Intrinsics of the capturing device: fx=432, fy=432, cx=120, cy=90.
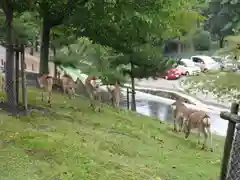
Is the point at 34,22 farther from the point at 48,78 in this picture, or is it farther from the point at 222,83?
the point at 222,83

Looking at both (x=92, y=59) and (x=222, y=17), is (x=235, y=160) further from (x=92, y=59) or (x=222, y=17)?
(x=222, y=17)

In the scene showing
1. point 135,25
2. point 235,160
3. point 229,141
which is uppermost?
point 135,25

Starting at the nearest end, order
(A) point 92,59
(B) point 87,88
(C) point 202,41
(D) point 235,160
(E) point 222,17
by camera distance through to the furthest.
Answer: (D) point 235,160
(B) point 87,88
(A) point 92,59
(E) point 222,17
(C) point 202,41

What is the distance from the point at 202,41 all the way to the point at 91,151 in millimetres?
46199

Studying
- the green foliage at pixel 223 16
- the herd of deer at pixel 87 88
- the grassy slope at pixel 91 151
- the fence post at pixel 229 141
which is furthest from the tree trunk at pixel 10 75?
the green foliage at pixel 223 16

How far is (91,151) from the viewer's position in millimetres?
8703

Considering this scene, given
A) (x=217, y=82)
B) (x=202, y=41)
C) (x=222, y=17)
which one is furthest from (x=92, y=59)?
(x=202, y=41)

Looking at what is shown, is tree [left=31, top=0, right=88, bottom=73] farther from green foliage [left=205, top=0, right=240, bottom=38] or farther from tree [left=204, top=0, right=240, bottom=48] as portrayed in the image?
green foliage [left=205, top=0, right=240, bottom=38]

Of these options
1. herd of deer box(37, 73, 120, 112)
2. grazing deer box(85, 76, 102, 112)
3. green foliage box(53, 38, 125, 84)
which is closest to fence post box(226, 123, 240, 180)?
herd of deer box(37, 73, 120, 112)

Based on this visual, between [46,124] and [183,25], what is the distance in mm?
10179

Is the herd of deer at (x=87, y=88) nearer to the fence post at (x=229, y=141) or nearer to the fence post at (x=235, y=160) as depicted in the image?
the fence post at (x=229, y=141)

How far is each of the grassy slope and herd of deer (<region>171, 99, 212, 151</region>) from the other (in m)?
0.43

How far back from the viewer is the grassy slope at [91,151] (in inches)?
293

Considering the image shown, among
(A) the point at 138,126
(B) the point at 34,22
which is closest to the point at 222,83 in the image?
(A) the point at 138,126
